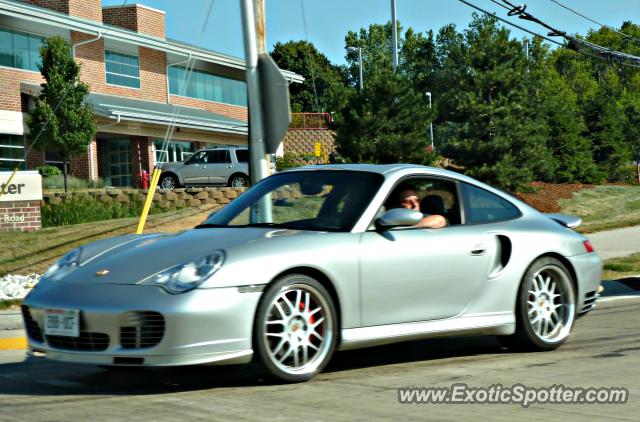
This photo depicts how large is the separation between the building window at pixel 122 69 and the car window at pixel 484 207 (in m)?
37.2

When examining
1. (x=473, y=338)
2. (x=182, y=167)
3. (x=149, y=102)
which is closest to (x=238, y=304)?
(x=473, y=338)

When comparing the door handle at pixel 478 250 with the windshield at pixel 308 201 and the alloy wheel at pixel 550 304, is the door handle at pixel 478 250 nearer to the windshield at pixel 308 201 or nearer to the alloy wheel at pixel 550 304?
the alloy wheel at pixel 550 304

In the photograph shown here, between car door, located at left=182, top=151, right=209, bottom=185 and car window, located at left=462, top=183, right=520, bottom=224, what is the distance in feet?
91.8

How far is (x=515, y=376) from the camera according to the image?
6.36m

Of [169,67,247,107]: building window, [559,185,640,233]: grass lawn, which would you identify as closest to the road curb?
[559,185,640,233]: grass lawn

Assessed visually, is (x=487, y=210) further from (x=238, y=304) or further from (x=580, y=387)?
(x=238, y=304)

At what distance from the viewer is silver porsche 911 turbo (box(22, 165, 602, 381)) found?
5.88 meters

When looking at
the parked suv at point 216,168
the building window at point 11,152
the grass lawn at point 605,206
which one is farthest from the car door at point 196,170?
the grass lawn at point 605,206

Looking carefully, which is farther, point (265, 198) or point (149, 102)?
point (149, 102)

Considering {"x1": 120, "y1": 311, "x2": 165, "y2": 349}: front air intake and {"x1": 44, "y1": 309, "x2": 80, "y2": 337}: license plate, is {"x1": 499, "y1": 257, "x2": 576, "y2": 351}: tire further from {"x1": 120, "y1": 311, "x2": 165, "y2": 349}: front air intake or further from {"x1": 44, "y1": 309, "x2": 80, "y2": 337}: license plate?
{"x1": 44, "y1": 309, "x2": 80, "y2": 337}: license plate

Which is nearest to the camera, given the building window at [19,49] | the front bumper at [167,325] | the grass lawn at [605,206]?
the front bumper at [167,325]

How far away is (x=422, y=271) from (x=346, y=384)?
3.65ft

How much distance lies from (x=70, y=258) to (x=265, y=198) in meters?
1.49

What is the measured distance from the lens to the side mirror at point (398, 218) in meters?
6.76
